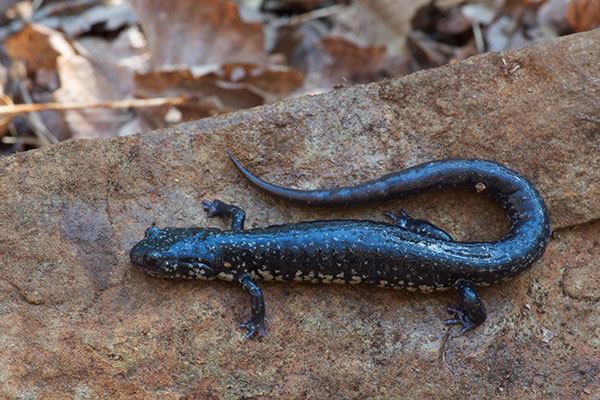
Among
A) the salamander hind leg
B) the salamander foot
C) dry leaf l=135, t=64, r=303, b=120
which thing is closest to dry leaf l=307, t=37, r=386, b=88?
dry leaf l=135, t=64, r=303, b=120

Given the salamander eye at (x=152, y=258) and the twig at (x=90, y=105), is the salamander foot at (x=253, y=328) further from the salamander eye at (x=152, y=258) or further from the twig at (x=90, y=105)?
the twig at (x=90, y=105)

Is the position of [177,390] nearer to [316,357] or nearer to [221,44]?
[316,357]

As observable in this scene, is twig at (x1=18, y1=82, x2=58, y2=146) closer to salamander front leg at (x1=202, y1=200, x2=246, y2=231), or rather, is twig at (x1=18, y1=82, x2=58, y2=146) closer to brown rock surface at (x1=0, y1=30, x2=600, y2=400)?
brown rock surface at (x1=0, y1=30, x2=600, y2=400)

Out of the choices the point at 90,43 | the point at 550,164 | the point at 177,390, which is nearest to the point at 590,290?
the point at 550,164

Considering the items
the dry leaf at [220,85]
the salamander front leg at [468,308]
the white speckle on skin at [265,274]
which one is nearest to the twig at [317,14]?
the dry leaf at [220,85]

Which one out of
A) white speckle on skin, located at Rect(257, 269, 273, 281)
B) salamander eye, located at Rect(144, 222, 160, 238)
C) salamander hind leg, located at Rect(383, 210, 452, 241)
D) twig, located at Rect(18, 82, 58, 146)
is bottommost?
twig, located at Rect(18, 82, 58, 146)

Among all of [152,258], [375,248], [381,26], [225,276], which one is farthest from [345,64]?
[152,258]

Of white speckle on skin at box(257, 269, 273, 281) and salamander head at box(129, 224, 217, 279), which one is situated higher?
salamander head at box(129, 224, 217, 279)

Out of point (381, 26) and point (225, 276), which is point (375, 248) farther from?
point (381, 26)
